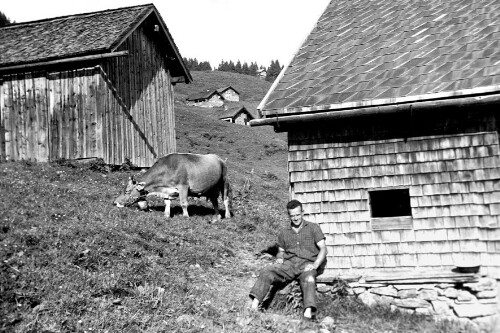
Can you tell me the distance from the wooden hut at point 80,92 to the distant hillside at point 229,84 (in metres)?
89.5

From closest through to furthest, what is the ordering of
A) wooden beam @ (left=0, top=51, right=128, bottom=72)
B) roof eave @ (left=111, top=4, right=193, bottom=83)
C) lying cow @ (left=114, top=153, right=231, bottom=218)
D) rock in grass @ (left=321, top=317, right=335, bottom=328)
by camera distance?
rock in grass @ (left=321, top=317, right=335, bottom=328)
lying cow @ (left=114, top=153, right=231, bottom=218)
wooden beam @ (left=0, top=51, right=128, bottom=72)
roof eave @ (left=111, top=4, right=193, bottom=83)

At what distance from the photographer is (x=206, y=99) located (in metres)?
97.6

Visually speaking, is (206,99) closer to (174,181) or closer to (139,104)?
(139,104)

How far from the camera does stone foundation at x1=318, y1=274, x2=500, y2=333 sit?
9062 millimetres

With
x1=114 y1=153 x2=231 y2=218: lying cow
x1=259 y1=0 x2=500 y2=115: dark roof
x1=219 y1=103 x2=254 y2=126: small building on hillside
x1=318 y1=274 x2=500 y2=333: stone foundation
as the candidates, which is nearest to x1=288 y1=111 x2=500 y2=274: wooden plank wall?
x1=318 y1=274 x2=500 y2=333: stone foundation

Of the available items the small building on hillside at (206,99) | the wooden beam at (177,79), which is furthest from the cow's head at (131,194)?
the small building on hillside at (206,99)

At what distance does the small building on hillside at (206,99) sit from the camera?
96.9 meters

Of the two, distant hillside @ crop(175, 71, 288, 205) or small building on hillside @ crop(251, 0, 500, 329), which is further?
distant hillside @ crop(175, 71, 288, 205)

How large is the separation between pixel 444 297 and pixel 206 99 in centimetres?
9034

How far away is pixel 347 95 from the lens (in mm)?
10406

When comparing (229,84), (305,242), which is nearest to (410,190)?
(305,242)

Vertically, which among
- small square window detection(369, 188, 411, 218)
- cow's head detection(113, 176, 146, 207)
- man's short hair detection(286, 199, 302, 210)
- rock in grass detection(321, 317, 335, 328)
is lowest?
rock in grass detection(321, 317, 335, 328)

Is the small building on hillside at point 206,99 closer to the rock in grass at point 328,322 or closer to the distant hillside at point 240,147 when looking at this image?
the distant hillside at point 240,147

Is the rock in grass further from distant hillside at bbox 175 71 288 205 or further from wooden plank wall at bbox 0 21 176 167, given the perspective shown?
distant hillside at bbox 175 71 288 205
